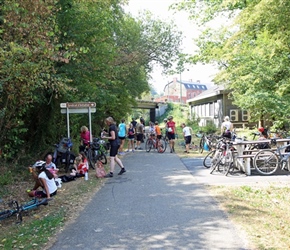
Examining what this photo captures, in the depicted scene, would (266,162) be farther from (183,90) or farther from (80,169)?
(183,90)

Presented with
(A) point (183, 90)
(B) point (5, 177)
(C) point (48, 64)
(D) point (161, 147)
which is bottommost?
(B) point (5, 177)

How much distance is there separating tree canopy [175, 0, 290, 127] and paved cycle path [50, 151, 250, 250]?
13.8ft

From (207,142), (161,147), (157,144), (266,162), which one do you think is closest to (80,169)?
(266,162)

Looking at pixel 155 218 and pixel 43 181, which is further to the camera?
pixel 43 181

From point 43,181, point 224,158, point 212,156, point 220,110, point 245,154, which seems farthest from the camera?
point 220,110

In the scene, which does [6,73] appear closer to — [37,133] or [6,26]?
[6,26]

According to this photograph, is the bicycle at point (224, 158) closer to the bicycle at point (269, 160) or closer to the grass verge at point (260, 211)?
the bicycle at point (269, 160)

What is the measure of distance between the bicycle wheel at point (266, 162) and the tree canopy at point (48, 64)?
5.59 meters

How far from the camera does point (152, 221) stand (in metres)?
5.12

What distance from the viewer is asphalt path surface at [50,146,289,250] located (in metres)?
4.24

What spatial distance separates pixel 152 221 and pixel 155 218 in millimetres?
162

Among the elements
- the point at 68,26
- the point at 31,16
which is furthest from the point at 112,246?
the point at 68,26

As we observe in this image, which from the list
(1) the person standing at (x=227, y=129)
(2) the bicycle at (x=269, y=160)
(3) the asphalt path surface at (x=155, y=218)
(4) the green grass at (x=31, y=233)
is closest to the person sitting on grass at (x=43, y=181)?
(3) the asphalt path surface at (x=155, y=218)

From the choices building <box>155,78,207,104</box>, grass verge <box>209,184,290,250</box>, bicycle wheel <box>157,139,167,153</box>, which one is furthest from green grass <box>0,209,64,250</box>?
building <box>155,78,207,104</box>
